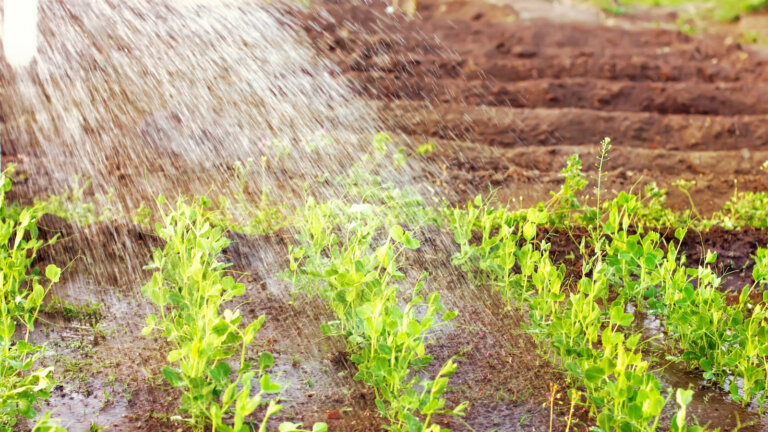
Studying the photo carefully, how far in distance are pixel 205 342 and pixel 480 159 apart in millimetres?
3533

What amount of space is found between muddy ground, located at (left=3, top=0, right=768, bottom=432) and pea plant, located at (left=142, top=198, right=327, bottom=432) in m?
0.14

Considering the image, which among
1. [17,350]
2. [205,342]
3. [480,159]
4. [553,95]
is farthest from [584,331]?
[553,95]

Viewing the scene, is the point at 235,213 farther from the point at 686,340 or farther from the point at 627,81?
the point at 627,81

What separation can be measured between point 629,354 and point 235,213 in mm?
2483

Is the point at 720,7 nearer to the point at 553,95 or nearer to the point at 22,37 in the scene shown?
the point at 553,95

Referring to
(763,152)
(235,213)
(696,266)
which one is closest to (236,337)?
(235,213)

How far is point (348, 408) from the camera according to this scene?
252 centimetres

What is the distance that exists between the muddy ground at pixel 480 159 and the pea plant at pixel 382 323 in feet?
0.43

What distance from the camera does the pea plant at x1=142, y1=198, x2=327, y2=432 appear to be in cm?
207

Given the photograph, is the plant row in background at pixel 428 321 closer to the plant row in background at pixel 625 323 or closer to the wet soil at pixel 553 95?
the plant row in background at pixel 625 323

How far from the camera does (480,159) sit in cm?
543

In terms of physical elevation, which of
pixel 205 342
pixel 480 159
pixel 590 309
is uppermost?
pixel 590 309

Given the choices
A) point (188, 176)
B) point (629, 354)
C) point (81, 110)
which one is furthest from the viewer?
point (81, 110)

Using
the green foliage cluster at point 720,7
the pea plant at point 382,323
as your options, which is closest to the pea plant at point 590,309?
the pea plant at point 382,323
